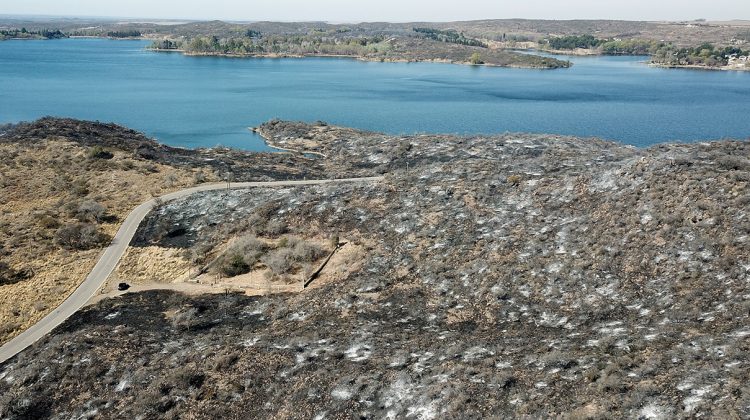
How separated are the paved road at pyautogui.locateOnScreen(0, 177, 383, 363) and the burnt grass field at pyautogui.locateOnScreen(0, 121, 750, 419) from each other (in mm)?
1536

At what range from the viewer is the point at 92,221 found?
51656 mm

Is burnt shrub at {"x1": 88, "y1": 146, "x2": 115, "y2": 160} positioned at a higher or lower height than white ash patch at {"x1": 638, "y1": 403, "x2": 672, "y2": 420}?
higher

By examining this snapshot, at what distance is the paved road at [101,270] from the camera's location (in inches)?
1313

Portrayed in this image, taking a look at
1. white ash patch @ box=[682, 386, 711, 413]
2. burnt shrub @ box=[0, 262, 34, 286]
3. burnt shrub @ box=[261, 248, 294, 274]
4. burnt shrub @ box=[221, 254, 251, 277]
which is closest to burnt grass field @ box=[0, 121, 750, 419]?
white ash patch @ box=[682, 386, 711, 413]

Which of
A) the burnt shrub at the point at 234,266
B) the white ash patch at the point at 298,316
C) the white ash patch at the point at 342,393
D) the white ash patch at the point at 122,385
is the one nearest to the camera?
the white ash patch at the point at 342,393

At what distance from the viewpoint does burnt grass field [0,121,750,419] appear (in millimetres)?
20781

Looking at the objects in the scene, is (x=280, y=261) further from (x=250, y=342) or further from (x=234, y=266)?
(x=250, y=342)

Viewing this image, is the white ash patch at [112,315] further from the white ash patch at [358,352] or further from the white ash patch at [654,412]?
the white ash patch at [654,412]

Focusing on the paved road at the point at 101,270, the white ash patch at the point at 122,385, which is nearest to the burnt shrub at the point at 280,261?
the paved road at the point at 101,270

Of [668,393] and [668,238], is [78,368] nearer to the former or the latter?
[668,393]

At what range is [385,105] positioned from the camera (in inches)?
5487

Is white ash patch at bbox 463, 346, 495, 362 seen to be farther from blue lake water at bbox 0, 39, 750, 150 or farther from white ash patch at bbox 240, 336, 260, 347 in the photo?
blue lake water at bbox 0, 39, 750, 150

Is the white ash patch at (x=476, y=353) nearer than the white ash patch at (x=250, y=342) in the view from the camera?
Yes

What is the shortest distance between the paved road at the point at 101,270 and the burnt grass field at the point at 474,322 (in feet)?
5.04
